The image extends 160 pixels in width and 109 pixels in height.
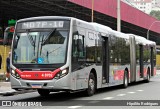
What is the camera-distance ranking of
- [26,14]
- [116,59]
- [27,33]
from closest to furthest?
[27,33] → [116,59] → [26,14]

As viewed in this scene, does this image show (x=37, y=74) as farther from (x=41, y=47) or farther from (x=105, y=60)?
(x=105, y=60)

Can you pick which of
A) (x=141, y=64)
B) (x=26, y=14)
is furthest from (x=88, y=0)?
(x=141, y=64)

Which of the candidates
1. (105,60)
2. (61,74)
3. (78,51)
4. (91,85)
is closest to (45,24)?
(78,51)

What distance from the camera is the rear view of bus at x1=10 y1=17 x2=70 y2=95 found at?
13945mm

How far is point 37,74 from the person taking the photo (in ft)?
46.2

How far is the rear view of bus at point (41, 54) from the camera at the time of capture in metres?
13.9

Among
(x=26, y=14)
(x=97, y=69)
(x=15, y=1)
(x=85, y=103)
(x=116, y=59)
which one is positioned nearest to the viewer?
(x=85, y=103)

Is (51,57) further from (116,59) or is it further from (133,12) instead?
(133,12)

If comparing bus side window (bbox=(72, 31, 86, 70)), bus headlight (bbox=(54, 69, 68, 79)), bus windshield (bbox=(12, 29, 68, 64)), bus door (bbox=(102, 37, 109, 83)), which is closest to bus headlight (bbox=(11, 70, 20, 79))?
bus windshield (bbox=(12, 29, 68, 64))

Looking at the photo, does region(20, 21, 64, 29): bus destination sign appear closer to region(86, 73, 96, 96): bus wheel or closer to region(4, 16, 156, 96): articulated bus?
region(4, 16, 156, 96): articulated bus

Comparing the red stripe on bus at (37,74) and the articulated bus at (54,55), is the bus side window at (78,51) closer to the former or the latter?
the articulated bus at (54,55)

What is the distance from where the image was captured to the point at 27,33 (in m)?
14.7

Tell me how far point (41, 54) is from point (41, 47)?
254 mm

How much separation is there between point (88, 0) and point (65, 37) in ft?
83.8
